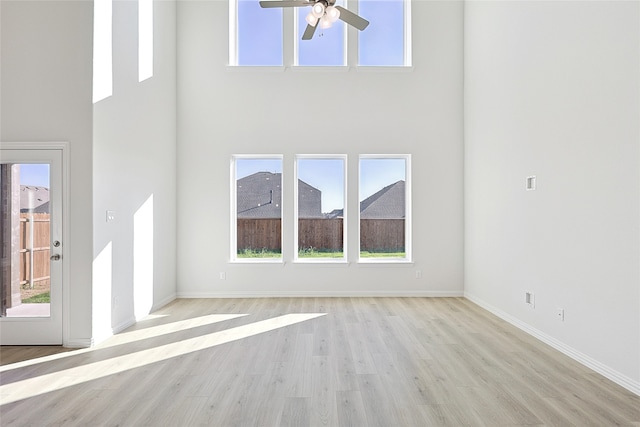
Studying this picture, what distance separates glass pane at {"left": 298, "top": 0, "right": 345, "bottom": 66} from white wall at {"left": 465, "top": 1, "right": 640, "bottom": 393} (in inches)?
81.3

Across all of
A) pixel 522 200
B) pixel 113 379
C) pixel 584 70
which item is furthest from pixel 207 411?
pixel 584 70

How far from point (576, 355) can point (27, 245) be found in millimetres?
5310

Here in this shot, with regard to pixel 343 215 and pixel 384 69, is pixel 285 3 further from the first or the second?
pixel 343 215

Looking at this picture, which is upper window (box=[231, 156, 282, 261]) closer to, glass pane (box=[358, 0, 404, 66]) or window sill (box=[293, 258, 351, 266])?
window sill (box=[293, 258, 351, 266])

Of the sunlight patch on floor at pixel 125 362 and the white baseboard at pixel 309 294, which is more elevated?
the white baseboard at pixel 309 294

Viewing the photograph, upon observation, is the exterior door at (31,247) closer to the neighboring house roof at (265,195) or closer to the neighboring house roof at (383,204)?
the neighboring house roof at (265,195)

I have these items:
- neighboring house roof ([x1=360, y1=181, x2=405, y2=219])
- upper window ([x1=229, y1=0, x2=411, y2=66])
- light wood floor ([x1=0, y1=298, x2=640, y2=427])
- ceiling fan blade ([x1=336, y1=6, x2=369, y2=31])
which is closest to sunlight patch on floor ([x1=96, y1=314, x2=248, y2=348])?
light wood floor ([x1=0, y1=298, x2=640, y2=427])

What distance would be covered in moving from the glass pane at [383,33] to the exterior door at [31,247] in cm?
456

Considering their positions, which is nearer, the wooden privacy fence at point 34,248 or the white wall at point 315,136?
the wooden privacy fence at point 34,248

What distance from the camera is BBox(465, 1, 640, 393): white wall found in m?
2.88

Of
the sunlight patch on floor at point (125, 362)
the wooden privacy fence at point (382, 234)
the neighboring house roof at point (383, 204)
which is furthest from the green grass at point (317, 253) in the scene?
the sunlight patch on floor at point (125, 362)

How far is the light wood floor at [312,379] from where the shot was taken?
7.99 feet

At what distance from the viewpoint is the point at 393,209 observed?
6.06 metres

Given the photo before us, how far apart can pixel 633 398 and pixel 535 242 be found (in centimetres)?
171
